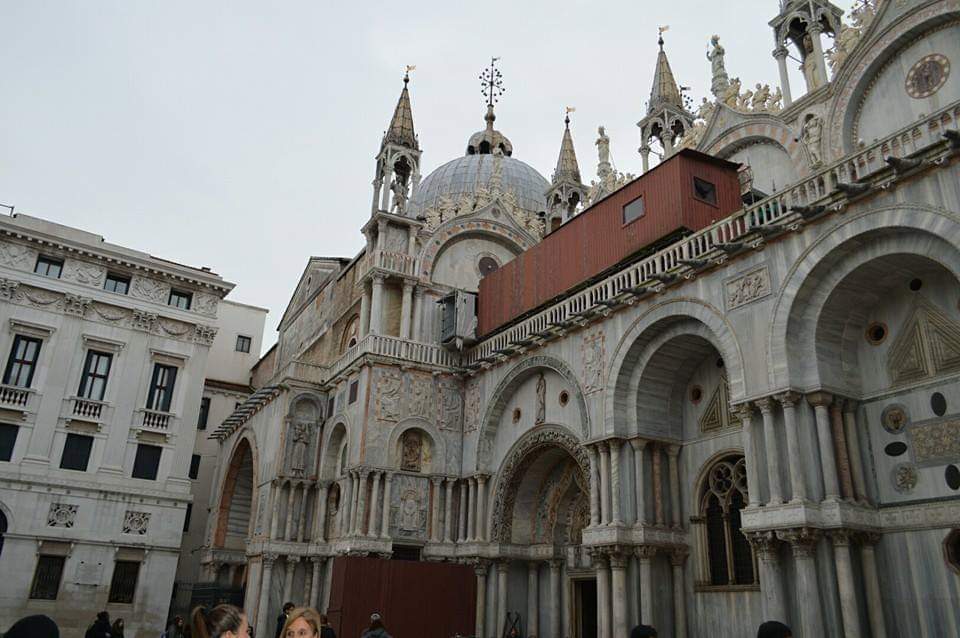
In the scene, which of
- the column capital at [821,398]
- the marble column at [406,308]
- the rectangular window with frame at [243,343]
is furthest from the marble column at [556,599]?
the rectangular window with frame at [243,343]

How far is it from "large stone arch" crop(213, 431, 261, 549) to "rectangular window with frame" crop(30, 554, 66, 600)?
24.8ft

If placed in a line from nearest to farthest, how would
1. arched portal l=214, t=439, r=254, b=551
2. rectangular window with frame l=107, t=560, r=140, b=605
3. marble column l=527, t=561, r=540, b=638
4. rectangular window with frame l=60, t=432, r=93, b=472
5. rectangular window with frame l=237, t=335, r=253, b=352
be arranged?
1. marble column l=527, t=561, r=540, b=638
2. rectangular window with frame l=107, t=560, r=140, b=605
3. rectangular window with frame l=60, t=432, r=93, b=472
4. arched portal l=214, t=439, r=254, b=551
5. rectangular window with frame l=237, t=335, r=253, b=352

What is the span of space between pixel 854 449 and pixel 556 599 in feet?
35.6

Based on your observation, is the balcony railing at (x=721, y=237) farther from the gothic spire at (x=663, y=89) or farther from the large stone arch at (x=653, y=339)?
the gothic spire at (x=663, y=89)

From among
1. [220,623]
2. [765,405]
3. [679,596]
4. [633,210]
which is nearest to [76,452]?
[633,210]

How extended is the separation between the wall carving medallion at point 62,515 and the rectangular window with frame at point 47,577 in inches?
49.0

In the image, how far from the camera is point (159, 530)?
31.3m

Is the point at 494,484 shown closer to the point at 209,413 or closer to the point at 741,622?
the point at 741,622

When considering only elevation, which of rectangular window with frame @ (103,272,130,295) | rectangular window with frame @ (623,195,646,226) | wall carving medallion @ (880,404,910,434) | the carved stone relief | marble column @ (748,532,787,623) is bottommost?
marble column @ (748,532,787,623)

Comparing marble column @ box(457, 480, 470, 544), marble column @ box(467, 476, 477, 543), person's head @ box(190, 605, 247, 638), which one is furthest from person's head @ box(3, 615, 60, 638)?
marble column @ box(457, 480, 470, 544)

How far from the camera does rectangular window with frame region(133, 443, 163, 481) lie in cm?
3173

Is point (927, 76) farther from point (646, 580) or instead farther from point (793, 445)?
point (646, 580)

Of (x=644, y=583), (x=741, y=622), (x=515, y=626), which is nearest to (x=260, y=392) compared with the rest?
(x=515, y=626)

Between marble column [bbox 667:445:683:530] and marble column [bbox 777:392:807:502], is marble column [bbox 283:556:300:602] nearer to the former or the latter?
marble column [bbox 667:445:683:530]
